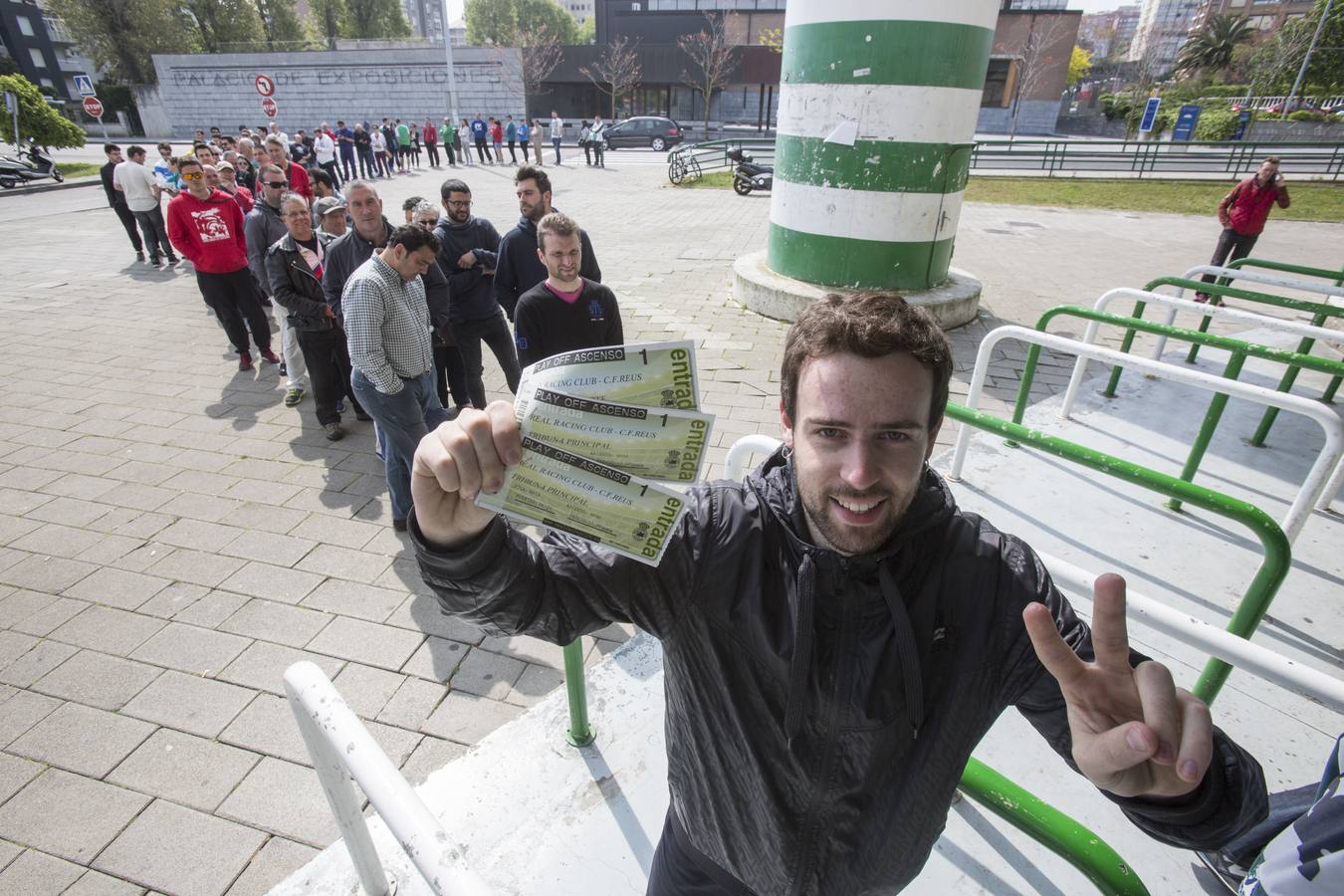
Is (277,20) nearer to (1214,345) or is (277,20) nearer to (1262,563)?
(1214,345)

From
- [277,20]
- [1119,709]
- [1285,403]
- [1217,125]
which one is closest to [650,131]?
[1217,125]

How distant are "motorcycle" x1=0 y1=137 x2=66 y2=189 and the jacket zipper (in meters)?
27.9

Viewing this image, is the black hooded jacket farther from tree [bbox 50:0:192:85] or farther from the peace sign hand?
tree [bbox 50:0:192:85]

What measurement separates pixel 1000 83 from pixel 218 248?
51.5m

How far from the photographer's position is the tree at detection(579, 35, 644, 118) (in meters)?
41.8

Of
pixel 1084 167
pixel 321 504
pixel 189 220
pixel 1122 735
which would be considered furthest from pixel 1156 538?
pixel 1084 167

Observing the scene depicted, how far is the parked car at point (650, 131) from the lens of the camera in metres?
30.9

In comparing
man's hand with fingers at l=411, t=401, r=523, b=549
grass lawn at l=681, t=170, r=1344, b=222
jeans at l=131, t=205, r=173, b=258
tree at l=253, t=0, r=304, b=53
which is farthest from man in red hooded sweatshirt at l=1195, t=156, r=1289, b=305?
tree at l=253, t=0, r=304, b=53

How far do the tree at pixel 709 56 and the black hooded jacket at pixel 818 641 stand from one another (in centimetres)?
4347

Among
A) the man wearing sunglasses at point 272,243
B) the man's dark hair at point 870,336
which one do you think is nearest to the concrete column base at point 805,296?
the man wearing sunglasses at point 272,243

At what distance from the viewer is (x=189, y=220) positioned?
6.17 m

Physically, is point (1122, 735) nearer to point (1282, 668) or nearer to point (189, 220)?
point (1282, 668)

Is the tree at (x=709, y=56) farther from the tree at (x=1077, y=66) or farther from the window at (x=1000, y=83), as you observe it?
the tree at (x=1077, y=66)

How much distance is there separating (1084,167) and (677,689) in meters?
27.4
